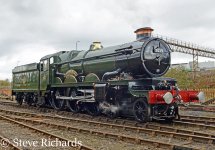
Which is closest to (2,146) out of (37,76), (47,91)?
(47,91)

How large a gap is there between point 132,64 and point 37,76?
9733 mm

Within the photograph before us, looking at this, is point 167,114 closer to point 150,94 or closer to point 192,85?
point 150,94

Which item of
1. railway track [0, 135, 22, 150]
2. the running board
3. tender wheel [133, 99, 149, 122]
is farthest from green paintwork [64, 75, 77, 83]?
railway track [0, 135, 22, 150]

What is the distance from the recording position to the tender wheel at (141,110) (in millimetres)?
11125

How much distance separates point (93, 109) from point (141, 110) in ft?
13.7

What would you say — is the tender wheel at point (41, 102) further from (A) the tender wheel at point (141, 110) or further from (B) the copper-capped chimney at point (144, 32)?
(B) the copper-capped chimney at point (144, 32)

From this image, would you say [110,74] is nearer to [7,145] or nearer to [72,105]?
[72,105]

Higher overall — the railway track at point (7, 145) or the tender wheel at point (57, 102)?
the tender wheel at point (57, 102)

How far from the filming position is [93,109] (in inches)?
589

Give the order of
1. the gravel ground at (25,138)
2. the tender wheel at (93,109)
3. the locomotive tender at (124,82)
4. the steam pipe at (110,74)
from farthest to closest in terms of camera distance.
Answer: the tender wheel at (93,109), the steam pipe at (110,74), the locomotive tender at (124,82), the gravel ground at (25,138)

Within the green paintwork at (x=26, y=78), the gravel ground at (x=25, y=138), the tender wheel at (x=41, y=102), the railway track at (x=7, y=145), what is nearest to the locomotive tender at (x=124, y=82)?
the tender wheel at (x=41, y=102)

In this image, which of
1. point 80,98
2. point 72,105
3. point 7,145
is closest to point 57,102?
point 72,105

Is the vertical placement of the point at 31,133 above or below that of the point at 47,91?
below

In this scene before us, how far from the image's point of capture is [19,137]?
29.7ft
